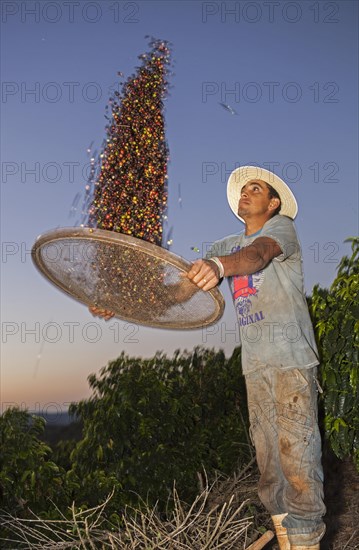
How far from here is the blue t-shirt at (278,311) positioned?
4.04 metres

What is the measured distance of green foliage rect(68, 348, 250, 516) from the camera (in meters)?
7.35

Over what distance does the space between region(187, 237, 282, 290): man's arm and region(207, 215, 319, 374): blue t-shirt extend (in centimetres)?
9

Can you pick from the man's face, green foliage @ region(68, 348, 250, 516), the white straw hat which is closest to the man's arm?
the man's face

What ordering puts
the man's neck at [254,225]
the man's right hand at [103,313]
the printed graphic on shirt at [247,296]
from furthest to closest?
the man's right hand at [103,313], the man's neck at [254,225], the printed graphic on shirt at [247,296]

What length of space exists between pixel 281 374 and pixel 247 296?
1.64ft

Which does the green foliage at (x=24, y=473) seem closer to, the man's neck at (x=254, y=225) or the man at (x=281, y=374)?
the man at (x=281, y=374)

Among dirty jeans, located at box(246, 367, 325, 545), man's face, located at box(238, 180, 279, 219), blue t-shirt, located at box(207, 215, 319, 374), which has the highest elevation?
man's face, located at box(238, 180, 279, 219)

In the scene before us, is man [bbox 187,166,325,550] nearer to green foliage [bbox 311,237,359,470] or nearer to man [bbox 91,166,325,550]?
man [bbox 91,166,325,550]

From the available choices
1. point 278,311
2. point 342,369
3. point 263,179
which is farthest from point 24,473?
point 263,179

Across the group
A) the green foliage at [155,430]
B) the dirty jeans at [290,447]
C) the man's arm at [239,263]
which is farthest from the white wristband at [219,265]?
the green foliage at [155,430]

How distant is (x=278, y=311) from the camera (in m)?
4.10

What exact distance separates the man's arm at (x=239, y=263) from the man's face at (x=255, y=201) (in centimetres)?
42

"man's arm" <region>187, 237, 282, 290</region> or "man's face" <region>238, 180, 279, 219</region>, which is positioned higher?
"man's face" <region>238, 180, 279, 219</region>

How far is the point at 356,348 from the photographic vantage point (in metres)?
4.97
